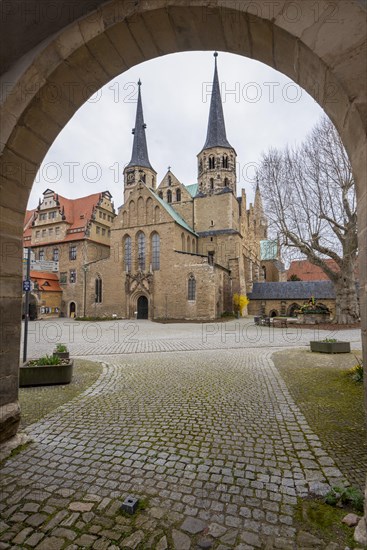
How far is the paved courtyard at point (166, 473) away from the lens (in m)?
1.90

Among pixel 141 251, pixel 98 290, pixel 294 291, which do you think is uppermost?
pixel 141 251

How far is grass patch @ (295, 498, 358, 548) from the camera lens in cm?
183

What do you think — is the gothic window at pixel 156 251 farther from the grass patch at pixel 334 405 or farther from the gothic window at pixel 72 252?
the grass patch at pixel 334 405

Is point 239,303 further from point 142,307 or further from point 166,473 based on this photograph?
point 166,473

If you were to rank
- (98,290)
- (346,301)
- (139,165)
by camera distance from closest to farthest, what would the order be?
(346,301) < (98,290) < (139,165)

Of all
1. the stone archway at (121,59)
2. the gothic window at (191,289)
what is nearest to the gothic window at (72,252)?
the gothic window at (191,289)

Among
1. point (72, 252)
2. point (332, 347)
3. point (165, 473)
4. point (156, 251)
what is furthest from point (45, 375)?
point (72, 252)

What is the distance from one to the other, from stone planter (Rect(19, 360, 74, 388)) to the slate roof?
32.6 meters

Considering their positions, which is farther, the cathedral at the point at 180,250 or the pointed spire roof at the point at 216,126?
the pointed spire roof at the point at 216,126

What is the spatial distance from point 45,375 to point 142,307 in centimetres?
2650

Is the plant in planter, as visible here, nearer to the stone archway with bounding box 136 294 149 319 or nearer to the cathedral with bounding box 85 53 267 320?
the cathedral with bounding box 85 53 267 320

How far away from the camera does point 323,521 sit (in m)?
2.00

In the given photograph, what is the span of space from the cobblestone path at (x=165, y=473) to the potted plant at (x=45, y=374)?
4.07ft

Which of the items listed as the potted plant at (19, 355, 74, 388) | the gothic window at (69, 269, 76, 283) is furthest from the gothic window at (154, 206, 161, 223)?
the potted plant at (19, 355, 74, 388)
